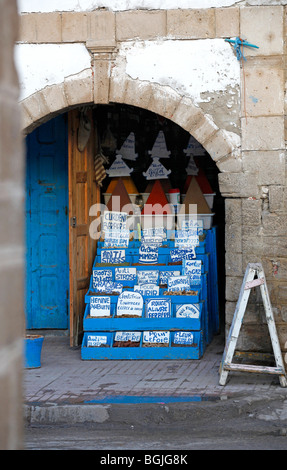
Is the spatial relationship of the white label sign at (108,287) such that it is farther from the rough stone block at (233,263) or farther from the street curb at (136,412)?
the street curb at (136,412)

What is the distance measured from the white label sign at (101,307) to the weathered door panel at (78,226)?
1.55 ft

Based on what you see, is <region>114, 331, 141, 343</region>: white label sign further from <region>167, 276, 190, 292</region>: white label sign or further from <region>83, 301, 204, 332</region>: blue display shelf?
<region>167, 276, 190, 292</region>: white label sign

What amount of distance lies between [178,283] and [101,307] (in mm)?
928

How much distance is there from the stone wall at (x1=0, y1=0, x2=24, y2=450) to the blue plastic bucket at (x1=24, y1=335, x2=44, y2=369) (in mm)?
6103

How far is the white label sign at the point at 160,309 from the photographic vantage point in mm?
8117

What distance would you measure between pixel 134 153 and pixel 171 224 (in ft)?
4.50

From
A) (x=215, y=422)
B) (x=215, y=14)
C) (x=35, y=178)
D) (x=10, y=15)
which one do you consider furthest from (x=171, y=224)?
(x=10, y=15)

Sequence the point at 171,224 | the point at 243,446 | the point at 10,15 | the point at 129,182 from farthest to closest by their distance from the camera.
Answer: the point at 129,182 → the point at 171,224 → the point at 243,446 → the point at 10,15

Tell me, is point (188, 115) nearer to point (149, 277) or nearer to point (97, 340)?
point (149, 277)

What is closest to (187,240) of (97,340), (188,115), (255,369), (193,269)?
(193,269)

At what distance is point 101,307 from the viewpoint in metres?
8.26

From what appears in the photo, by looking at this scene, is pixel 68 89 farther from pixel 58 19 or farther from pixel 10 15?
pixel 10 15

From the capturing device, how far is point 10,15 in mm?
1700

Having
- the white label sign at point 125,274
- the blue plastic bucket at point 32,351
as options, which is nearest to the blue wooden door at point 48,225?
the white label sign at point 125,274
